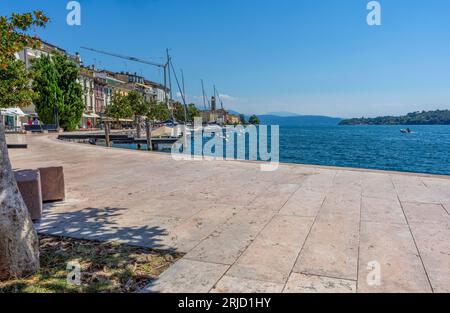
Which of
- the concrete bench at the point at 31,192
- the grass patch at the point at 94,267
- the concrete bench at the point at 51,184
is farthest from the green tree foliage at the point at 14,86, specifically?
the grass patch at the point at 94,267

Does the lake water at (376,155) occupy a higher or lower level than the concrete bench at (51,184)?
lower

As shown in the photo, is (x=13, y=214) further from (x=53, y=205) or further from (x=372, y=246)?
(x=372, y=246)

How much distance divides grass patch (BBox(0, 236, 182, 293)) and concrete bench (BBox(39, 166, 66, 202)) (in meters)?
2.30

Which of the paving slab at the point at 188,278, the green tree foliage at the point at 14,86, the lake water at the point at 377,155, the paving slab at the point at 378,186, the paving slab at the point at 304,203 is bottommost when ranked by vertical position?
the lake water at the point at 377,155

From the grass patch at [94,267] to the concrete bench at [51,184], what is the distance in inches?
90.4

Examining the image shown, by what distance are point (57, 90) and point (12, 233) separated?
49.7m

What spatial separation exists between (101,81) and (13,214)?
83714 millimetres

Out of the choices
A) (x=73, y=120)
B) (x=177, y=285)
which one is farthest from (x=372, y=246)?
(x=73, y=120)

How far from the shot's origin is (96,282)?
3439 mm

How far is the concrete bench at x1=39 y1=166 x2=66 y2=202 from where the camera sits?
6730mm

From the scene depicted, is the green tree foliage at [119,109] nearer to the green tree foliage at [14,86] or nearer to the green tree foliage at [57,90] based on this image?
the green tree foliage at [57,90]

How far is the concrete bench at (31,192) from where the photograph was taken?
532 centimetres

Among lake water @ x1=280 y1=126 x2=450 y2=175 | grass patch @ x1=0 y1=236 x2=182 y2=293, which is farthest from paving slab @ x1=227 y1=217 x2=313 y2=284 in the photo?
lake water @ x1=280 y1=126 x2=450 y2=175
